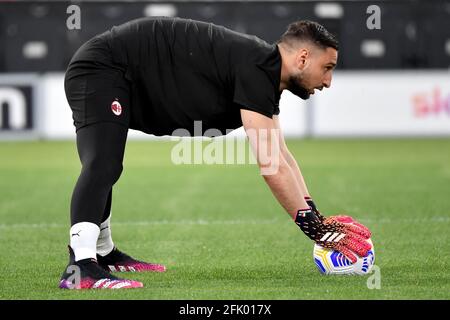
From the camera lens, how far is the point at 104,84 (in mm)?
6492

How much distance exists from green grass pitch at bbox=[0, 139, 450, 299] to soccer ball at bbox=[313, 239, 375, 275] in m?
0.08

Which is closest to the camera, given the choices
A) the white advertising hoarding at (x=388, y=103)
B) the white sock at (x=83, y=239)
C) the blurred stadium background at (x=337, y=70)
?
the white sock at (x=83, y=239)

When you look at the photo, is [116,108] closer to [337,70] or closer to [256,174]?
[256,174]

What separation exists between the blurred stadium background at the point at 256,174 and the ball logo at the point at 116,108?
1049 millimetres

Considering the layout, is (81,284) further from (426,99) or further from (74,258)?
(426,99)

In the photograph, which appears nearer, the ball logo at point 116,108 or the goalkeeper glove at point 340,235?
the ball logo at point 116,108

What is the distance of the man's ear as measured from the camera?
646 cm

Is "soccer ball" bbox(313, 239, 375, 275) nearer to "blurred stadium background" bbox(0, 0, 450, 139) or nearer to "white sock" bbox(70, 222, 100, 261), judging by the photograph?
"white sock" bbox(70, 222, 100, 261)

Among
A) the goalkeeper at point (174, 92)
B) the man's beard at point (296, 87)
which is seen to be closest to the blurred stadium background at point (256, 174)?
the goalkeeper at point (174, 92)

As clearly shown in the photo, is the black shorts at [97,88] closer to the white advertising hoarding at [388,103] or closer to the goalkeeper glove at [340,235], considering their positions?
the goalkeeper glove at [340,235]

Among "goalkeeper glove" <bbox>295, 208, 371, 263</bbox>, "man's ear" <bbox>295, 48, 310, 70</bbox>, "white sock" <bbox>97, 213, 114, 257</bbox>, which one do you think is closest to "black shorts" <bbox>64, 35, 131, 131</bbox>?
"white sock" <bbox>97, 213, 114, 257</bbox>

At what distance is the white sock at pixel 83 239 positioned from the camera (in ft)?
20.7

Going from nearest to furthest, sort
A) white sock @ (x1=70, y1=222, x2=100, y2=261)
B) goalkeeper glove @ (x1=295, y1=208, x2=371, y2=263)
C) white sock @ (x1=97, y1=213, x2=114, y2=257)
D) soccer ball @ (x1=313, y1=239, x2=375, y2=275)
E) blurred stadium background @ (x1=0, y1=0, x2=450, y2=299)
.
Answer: white sock @ (x1=70, y1=222, x2=100, y2=261), goalkeeper glove @ (x1=295, y1=208, x2=371, y2=263), soccer ball @ (x1=313, y1=239, x2=375, y2=275), blurred stadium background @ (x1=0, y1=0, x2=450, y2=299), white sock @ (x1=97, y1=213, x2=114, y2=257)
